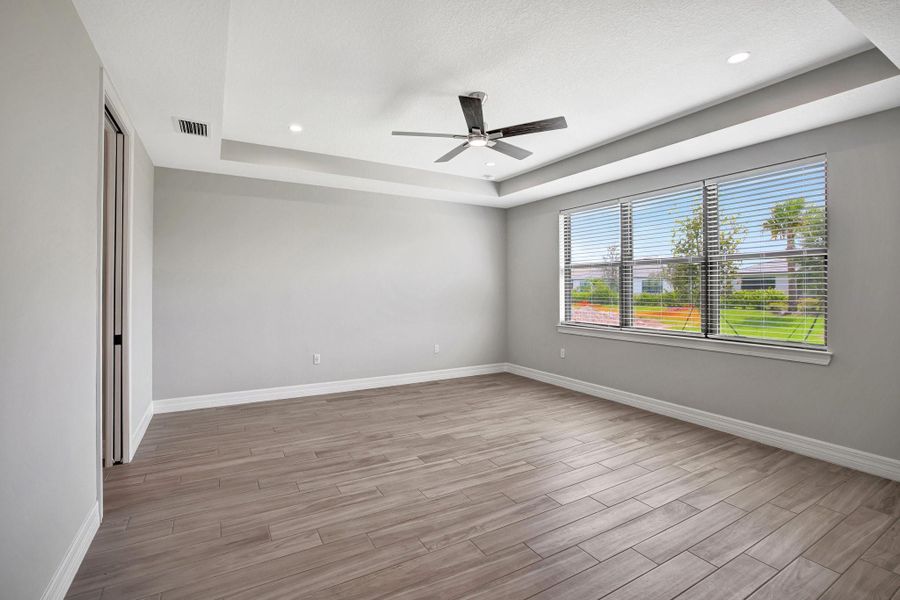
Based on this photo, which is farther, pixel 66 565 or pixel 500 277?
pixel 500 277

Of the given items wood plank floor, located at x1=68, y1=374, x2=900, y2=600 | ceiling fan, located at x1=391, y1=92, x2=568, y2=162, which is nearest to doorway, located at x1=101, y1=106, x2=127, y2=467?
wood plank floor, located at x1=68, y1=374, x2=900, y2=600

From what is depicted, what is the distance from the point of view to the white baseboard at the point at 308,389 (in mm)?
4375

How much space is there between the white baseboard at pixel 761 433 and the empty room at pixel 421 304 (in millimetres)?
26

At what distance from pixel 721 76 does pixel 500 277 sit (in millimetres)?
3908

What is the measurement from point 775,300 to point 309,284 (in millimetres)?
4647

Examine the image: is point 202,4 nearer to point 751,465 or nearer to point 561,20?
point 561,20

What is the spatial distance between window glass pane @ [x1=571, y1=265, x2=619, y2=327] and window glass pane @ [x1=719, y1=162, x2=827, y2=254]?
1315mm

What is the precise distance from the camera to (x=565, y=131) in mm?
3881

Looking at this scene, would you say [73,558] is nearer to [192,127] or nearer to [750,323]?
[192,127]

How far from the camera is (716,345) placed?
3848 mm

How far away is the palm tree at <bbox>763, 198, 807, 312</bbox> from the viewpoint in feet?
11.0

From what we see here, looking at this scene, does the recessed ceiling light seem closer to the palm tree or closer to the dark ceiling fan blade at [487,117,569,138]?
the dark ceiling fan blade at [487,117,569,138]

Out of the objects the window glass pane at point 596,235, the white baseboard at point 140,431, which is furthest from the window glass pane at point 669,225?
the white baseboard at point 140,431

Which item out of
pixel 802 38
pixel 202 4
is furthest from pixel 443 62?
pixel 802 38
